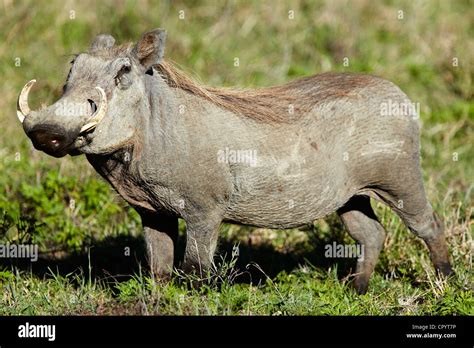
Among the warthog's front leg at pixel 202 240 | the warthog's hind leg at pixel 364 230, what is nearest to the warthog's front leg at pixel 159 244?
the warthog's front leg at pixel 202 240

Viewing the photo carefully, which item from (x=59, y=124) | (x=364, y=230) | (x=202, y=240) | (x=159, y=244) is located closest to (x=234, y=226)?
(x=364, y=230)

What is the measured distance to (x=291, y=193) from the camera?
506 centimetres

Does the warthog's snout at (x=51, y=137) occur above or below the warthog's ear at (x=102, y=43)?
below

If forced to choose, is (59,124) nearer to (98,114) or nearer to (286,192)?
(98,114)

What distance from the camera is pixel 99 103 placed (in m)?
4.45

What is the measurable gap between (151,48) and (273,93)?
826 millimetres

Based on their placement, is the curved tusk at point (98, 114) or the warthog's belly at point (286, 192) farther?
the warthog's belly at point (286, 192)

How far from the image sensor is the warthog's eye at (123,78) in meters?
4.61

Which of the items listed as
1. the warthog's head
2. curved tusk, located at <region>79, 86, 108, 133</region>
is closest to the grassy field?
the warthog's head

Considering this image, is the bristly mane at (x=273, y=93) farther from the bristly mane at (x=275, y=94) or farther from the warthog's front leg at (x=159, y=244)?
the warthog's front leg at (x=159, y=244)

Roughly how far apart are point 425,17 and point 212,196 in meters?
6.00

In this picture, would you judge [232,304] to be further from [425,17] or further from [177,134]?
[425,17]

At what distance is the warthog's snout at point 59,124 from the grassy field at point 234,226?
25.4 inches

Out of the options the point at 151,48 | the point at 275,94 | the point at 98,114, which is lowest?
the point at 98,114
